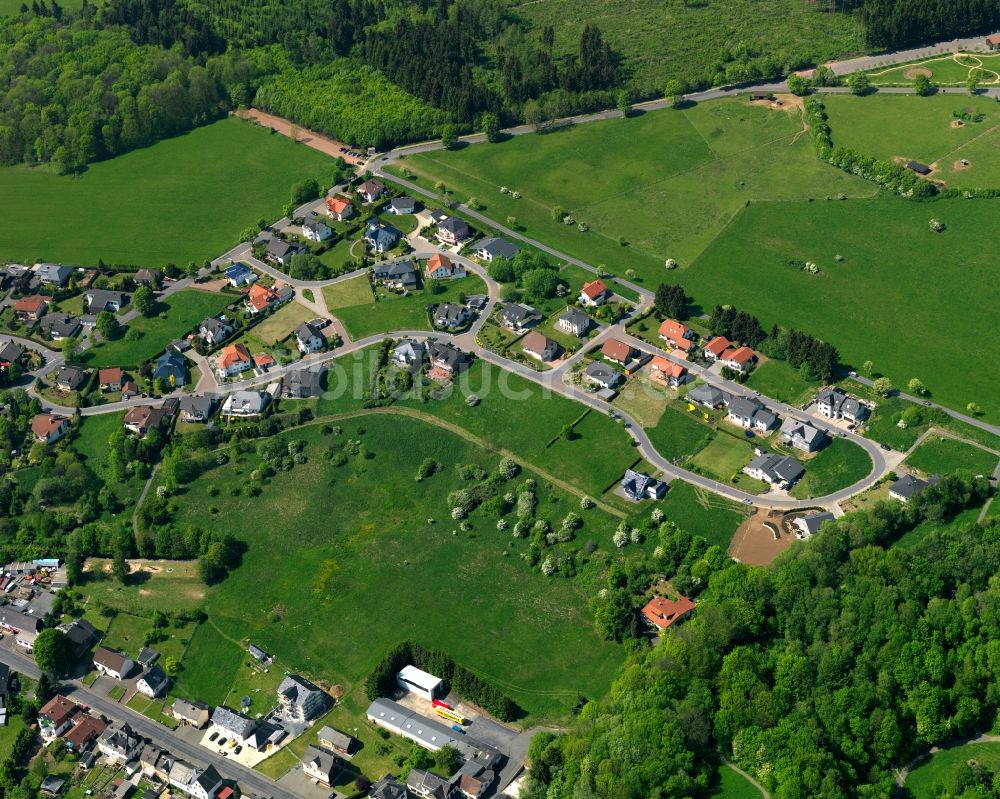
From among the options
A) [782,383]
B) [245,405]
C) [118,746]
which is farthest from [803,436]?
[118,746]

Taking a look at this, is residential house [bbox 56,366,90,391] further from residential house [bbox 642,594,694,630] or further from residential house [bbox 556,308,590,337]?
residential house [bbox 642,594,694,630]

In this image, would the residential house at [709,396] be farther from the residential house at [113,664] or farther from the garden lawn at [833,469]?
the residential house at [113,664]

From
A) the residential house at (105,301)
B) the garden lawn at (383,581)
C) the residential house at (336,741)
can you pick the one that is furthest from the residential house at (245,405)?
the residential house at (336,741)

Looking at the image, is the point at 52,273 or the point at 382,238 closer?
the point at 382,238

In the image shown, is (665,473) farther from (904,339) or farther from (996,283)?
(996,283)

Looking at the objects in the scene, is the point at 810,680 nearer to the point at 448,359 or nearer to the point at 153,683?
the point at 153,683

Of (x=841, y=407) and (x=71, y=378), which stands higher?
(x=841, y=407)

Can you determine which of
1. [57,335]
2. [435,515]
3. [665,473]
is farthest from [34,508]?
[665,473]
